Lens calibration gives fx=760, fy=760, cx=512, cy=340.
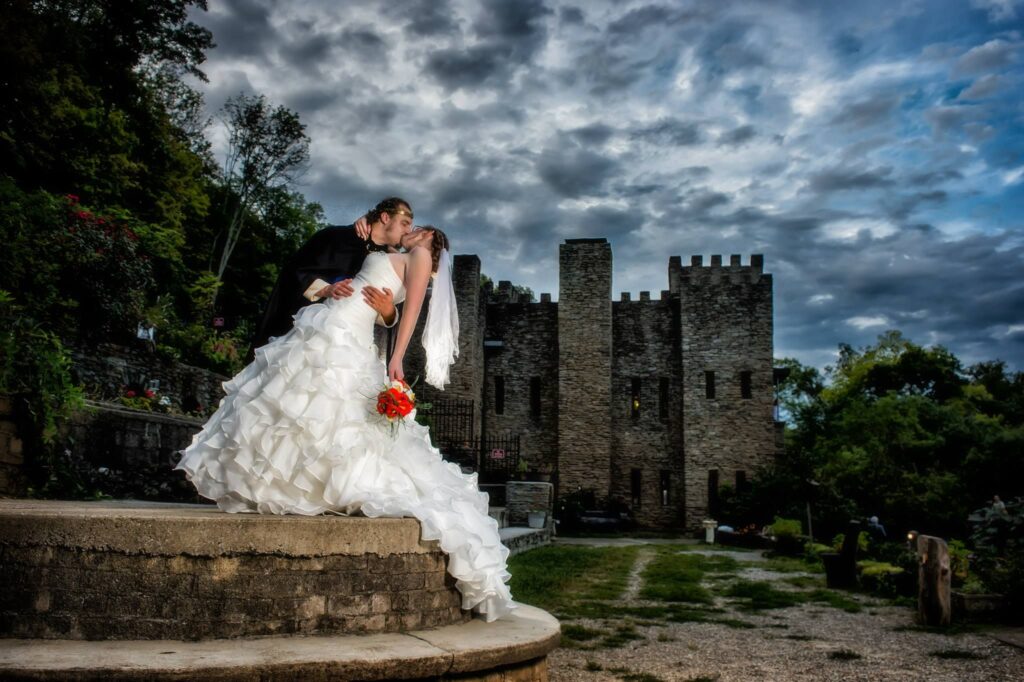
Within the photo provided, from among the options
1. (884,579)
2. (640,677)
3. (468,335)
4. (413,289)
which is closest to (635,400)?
(468,335)

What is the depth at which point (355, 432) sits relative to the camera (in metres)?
3.69

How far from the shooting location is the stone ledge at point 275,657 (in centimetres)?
257

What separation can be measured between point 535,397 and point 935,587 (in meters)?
20.8

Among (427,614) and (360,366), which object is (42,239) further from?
(427,614)

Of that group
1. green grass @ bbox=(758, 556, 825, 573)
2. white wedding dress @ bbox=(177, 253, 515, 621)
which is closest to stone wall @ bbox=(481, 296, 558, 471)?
green grass @ bbox=(758, 556, 825, 573)

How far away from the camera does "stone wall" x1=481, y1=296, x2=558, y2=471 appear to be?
89.8ft

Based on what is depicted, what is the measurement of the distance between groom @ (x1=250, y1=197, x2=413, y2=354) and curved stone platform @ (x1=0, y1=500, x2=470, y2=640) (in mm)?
1519

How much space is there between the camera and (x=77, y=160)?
16234 mm

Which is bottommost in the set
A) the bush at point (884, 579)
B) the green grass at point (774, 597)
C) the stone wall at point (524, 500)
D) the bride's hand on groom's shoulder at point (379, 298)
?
the green grass at point (774, 597)

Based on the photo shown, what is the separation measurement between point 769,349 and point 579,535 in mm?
9814

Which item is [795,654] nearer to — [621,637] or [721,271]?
[621,637]

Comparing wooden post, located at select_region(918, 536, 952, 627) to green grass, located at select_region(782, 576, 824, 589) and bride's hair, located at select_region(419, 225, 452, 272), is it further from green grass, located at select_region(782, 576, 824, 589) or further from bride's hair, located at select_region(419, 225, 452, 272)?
bride's hair, located at select_region(419, 225, 452, 272)

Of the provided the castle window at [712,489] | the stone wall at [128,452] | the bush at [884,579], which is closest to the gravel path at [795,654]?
the bush at [884,579]

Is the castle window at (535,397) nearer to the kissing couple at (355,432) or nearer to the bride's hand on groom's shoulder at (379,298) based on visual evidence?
the kissing couple at (355,432)
